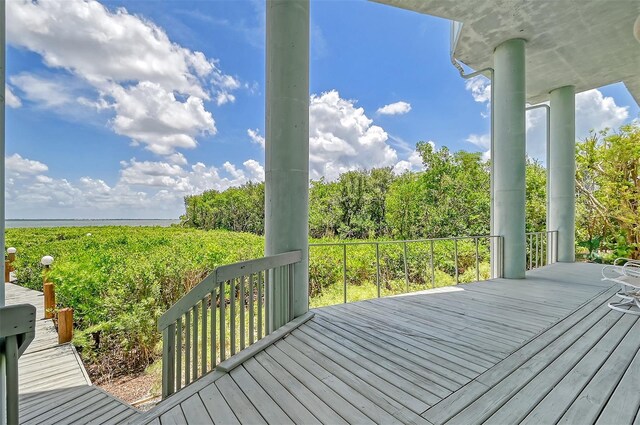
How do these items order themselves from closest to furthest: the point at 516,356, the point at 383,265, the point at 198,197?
the point at 516,356
the point at 383,265
the point at 198,197

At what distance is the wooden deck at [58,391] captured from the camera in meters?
2.53

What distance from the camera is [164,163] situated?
20.4 m

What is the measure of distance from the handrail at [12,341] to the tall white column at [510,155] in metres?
5.95

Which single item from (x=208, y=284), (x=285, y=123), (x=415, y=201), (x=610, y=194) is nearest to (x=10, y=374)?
(x=208, y=284)

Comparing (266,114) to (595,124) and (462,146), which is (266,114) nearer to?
(595,124)

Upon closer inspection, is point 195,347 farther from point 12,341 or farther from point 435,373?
point 435,373

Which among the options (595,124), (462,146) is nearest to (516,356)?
(595,124)

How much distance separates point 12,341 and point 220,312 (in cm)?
147

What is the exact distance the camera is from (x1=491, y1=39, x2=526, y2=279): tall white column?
16.3 ft

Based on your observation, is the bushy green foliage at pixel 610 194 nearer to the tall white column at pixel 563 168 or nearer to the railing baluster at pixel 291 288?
the tall white column at pixel 563 168

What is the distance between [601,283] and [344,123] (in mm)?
18231

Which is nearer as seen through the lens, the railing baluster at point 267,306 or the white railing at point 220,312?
the white railing at point 220,312

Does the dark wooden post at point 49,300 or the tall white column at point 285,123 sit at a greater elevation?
the tall white column at point 285,123

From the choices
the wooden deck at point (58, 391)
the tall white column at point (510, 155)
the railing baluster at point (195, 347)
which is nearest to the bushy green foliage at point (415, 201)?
the tall white column at point (510, 155)
